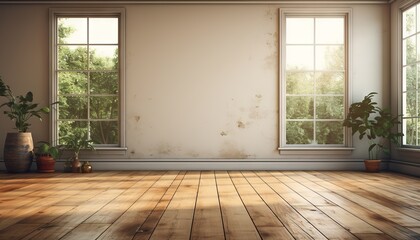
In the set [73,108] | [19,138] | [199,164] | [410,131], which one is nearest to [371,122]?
[410,131]

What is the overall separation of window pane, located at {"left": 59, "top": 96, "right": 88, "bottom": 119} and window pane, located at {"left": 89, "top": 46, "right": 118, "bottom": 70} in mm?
560

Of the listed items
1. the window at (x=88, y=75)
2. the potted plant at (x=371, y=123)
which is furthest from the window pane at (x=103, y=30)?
the potted plant at (x=371, y=123)

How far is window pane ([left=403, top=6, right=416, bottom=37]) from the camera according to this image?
6.05 metres

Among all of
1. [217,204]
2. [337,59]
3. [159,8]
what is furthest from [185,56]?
[217,204]

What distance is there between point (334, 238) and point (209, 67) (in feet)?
15.0

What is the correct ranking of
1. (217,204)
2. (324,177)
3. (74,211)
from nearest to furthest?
(74,211) → (217,204) → (324,177)

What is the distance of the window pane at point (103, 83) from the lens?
6.70 meters

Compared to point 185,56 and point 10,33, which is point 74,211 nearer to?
point 185,56

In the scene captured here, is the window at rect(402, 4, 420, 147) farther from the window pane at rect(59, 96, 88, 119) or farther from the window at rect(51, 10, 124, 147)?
the window pane at rect(59, 96, 88, 119)

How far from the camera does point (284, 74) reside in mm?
6555

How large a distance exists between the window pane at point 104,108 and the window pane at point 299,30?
2871 millimetres

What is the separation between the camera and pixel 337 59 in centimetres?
672

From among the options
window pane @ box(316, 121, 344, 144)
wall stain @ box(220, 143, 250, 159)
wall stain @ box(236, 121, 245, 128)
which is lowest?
wall stain @ box(220, 143, 250, 159)

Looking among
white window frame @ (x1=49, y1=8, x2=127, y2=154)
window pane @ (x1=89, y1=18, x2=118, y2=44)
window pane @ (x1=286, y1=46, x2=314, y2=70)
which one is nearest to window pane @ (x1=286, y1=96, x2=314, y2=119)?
window pane @ (x1=286, y1=46, x2=314, y2=70)
